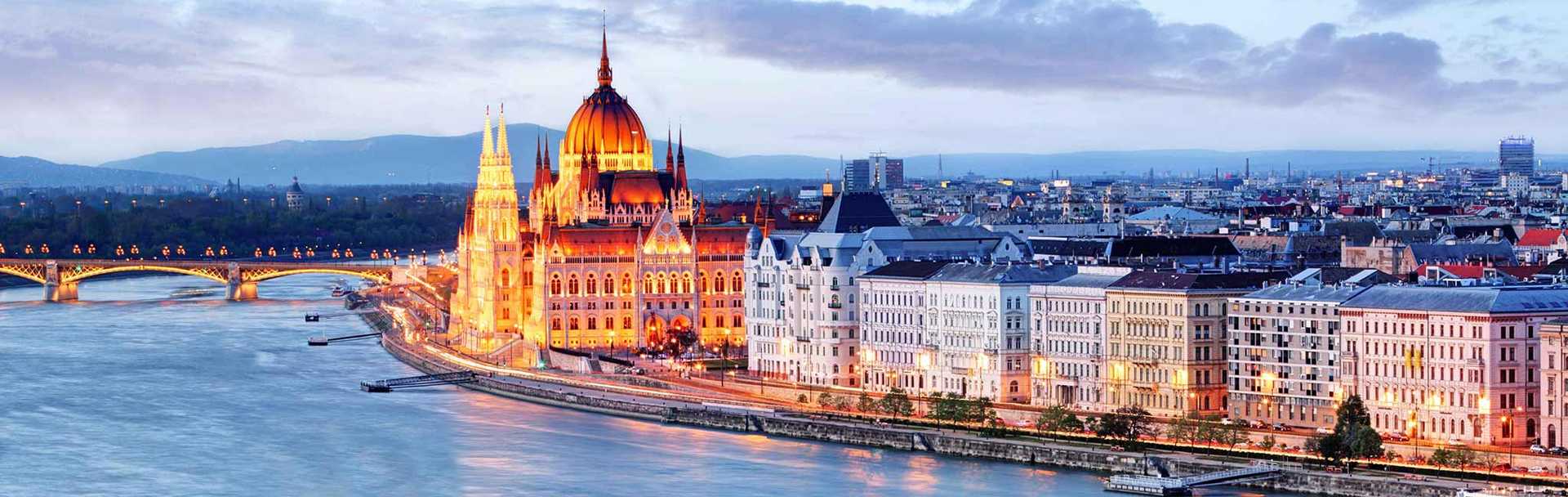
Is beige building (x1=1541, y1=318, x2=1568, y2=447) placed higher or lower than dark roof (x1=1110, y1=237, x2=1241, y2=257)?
lower

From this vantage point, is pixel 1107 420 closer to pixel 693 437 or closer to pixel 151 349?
pixel 693 437

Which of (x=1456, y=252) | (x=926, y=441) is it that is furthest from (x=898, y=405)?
(x=1456, y=252)

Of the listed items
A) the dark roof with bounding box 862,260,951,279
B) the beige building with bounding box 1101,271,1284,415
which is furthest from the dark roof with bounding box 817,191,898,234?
the beige building with bounding box 1101,271,1284,415

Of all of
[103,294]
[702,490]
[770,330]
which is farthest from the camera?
[103,294]

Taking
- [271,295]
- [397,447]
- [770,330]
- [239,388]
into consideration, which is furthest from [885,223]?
[271,295]

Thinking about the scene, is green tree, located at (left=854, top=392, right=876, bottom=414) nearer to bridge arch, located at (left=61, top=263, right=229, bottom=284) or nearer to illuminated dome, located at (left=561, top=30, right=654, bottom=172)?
illuminated dome, located at (left=561, top=30, right=654, bottom=172)

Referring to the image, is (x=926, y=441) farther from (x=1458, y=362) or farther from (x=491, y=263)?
(x=491, y=263)
